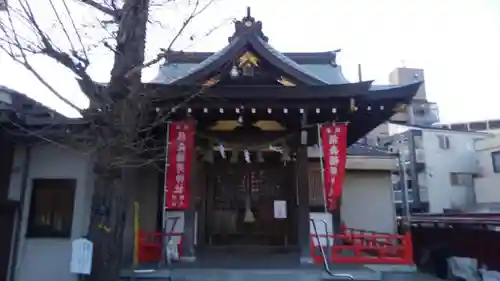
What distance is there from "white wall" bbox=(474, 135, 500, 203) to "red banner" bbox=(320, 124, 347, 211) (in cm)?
2411

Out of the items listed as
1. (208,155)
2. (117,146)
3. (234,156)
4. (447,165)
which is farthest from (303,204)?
(447,165)

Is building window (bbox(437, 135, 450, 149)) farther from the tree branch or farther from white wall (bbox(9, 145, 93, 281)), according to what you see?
the tree branch

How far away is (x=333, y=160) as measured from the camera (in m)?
8.80

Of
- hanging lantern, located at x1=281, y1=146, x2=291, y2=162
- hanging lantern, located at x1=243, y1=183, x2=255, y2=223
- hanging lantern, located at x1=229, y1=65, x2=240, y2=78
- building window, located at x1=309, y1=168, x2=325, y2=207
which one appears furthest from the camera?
building window, located at x1=309, y1=168, x2=325, y2=207

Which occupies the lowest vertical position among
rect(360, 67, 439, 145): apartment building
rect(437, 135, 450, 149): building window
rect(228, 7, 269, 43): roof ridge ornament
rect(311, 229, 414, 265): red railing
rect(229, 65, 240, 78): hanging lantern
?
rect(311, 229, 414, 265): red railing

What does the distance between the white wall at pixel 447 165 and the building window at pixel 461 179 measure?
238 millimetres

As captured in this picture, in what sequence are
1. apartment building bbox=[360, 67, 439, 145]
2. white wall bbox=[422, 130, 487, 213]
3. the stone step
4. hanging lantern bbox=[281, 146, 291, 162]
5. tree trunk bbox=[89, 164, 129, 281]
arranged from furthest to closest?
apartment building bbox=[360, 67, 439, 145]
white wall bbox=[422, 130, 487, 213]
hanging lantern bbox=[281, 146, 291, 162]
the stone step
tree trunk bbox=[89, 164, 129, 281]

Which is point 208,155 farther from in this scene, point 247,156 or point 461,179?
point 461,179

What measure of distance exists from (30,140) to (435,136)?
91.5 feet

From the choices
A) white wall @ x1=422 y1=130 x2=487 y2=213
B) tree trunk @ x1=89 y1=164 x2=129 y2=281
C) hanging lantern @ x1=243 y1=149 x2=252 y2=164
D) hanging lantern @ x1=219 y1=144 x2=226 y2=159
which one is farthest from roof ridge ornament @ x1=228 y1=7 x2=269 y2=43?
white wall @ x1=422 y1=130 x2=487 y2=213

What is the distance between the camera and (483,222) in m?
11.7

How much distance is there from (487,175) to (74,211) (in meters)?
29.2

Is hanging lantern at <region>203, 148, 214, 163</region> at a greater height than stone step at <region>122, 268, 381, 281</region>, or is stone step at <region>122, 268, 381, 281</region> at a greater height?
hanging lantern at <region>203, 148, 214, 163</region>

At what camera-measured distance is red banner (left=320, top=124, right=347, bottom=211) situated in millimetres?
8695
